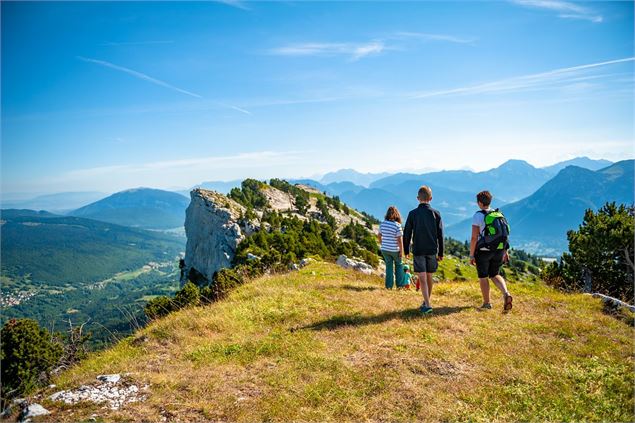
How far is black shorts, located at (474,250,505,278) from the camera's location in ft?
36.7

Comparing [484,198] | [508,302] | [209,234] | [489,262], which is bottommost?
[209,234]

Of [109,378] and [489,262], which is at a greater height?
[489,262]

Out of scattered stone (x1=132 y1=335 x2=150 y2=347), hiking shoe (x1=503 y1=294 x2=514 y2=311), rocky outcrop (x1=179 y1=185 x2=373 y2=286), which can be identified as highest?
hiking shoe (x1=503 y1=294 x2=514 y2=311)

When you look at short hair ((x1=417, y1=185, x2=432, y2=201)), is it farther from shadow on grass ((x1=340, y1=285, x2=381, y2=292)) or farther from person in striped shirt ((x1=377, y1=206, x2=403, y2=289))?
shadow on grass ((x1=340, y1=285, x2=381, y2=292))

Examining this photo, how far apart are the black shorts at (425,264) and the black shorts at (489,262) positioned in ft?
4.45

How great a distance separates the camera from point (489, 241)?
36.4 feet

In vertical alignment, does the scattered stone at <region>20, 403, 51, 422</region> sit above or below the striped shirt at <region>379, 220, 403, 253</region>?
below

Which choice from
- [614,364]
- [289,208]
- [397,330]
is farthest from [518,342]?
[289,208]

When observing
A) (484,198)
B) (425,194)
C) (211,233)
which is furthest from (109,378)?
(211,233)

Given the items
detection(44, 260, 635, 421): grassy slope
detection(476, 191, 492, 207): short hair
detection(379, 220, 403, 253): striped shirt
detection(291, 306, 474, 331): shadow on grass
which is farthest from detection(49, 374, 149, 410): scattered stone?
detection(476, 191, 492, 207): short hair

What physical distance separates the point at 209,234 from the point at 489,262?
75.7 meters

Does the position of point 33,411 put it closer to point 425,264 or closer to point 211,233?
point 425,264

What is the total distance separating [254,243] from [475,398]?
204 feet

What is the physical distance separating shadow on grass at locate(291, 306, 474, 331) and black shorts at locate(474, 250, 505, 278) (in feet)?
5.39
